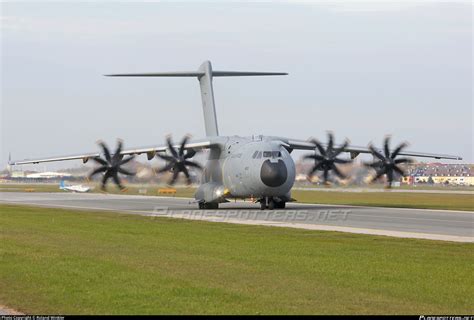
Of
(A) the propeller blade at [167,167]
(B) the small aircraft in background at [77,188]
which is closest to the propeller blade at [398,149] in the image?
(A) the propeller blade at [167,167]

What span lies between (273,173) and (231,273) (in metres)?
23.9

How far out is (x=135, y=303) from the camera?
40.7 ft

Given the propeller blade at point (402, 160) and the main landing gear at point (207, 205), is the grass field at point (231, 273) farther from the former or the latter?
the propeller blade at point (402, 160)

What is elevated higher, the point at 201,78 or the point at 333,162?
the point at 201,78

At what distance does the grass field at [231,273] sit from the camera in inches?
485

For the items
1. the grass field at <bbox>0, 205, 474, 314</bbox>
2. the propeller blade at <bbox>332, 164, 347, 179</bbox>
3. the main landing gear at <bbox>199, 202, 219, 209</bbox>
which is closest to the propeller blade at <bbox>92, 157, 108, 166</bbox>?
the main landing gear at <bbox>199, 202, 219, 209</bbox>

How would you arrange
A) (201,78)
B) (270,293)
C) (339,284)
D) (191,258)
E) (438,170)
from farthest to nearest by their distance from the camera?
(438,170) < (201,78) < (191,258) < (339,284) < (270,293)

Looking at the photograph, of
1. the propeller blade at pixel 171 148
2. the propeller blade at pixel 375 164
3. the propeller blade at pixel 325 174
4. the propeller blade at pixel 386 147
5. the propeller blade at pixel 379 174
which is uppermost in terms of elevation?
the propeller blade at pixel 171 148

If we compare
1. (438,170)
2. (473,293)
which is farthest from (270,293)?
(438,170)

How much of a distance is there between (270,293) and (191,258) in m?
5.41

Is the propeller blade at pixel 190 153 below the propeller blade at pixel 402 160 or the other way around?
the other way around

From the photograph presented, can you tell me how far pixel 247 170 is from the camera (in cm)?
4119

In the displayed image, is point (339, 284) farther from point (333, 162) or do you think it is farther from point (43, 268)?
point (333, 162)

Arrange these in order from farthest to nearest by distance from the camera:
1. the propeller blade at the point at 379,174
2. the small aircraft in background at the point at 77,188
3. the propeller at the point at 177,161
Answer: the small aircraft in background at the point at 77,188
the propeller blade at the point at 379,174
the propeller at the point at 177,161
